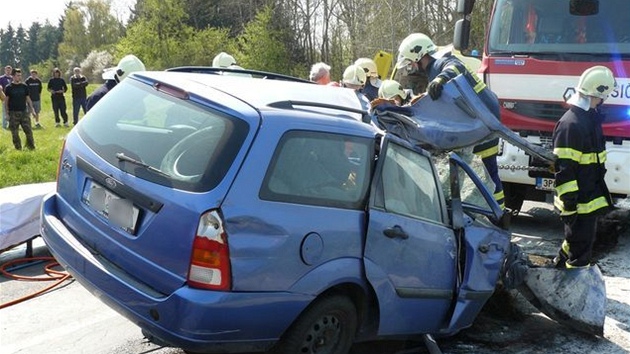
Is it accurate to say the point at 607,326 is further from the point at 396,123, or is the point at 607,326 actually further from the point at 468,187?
the point at 396,123

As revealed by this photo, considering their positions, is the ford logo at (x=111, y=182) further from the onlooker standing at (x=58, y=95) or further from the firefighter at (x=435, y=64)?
the onlooker standing at (x=58, y=95)

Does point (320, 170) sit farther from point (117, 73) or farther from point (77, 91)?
point (77, 91)

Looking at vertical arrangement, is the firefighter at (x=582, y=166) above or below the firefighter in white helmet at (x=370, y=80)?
below

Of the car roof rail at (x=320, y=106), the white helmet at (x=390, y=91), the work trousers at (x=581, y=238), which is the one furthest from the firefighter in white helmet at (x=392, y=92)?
the car roof rail at (x=320, y=106)

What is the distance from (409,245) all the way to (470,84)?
2.21m

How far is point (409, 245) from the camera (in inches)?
147

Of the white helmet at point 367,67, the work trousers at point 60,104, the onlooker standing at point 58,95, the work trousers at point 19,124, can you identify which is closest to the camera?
the white helmet at point 367,67

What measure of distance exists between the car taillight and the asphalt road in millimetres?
1286

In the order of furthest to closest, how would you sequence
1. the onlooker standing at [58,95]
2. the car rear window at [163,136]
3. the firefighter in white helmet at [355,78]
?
the onlooker standing at [58,95] < the firefighter in white helmet at [355,78] < the car rear window at [163,136]

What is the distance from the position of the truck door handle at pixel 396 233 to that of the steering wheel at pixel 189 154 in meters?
1.08

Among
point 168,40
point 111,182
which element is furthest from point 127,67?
point 168,40

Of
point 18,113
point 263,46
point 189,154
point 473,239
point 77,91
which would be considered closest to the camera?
point 189,154

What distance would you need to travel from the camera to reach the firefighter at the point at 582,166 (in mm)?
5379

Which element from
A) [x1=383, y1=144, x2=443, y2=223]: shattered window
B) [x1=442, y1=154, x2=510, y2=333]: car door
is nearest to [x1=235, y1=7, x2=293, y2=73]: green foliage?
[x1=442, y1=154, x2=510, y2=333]: car door
